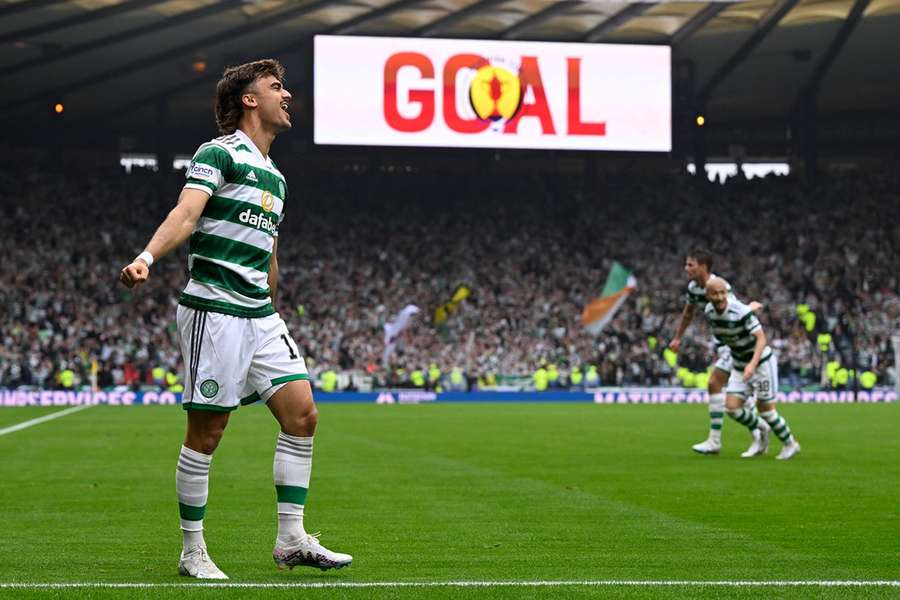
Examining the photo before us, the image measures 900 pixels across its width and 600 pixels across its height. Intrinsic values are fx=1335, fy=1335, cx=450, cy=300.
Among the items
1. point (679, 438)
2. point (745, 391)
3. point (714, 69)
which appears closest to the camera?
point (745, 391)

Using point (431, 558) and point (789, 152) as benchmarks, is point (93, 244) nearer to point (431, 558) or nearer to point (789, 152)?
point (789, 152)

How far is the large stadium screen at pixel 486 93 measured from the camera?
39625 mm

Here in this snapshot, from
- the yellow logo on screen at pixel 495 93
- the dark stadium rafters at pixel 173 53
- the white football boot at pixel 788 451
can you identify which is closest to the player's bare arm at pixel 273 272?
the white football boot at pixel 788 451

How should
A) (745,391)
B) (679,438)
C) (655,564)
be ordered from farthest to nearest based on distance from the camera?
1. (679,438)
2. (745,391)
3. (655,564)

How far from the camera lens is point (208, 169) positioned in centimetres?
633

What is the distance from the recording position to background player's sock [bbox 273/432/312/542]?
648 cm

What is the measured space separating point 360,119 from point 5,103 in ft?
46.4

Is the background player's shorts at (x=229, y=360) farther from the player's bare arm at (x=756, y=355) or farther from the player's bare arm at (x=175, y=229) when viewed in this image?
the player's bare arm at (x=756, y=355)

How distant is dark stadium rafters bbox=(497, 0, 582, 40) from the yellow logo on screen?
2232mm

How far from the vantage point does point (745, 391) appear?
15.5 m

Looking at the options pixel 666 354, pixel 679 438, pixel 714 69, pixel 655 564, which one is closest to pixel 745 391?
pixel 679 438

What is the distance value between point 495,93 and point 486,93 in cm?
27

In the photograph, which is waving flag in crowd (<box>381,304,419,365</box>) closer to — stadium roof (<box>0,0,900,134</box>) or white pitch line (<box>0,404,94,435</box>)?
stadium roof (<box>0,0,900,134</box>)

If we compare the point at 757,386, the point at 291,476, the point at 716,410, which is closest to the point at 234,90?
the point at 291,476
